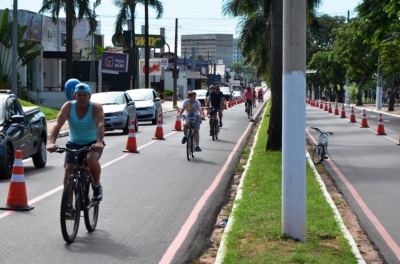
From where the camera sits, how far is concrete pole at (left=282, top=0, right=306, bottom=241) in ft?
28.5

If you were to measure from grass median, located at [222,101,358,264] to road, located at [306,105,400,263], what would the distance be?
0.53m

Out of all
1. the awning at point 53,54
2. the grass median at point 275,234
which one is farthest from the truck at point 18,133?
the awning at point 53,54

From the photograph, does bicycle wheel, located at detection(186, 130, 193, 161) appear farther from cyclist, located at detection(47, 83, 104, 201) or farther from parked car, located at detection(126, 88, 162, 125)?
parked car, located at detection(126, 88, 162, 125)

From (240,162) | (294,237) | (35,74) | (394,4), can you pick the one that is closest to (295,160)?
(294,237)

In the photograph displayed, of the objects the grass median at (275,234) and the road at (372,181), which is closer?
the grass median at (275,234)

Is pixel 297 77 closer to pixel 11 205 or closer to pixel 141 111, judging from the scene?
pixel 11 205

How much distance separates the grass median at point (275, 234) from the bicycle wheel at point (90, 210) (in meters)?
1.65

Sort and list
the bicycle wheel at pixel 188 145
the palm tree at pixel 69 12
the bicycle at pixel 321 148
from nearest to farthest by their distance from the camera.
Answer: the bicycle at pixel 321 148
the bicycle wheel at pixel 188 145
the palm tree at pixel 69 12

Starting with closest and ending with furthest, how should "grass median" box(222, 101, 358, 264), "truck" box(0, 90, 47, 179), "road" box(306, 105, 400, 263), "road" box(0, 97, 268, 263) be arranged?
1. "grass median" box(222, 101, 358, 264)
2. "road" box(0, 97, 268, 263)
3. "road" box(306, 105, 400, 263)
4. "truck" box(0, 90, 47, 179)

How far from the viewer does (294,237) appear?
8727mm

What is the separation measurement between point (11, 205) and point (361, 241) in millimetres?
4808

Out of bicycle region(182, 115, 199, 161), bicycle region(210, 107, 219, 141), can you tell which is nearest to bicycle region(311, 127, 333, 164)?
bicycle region(182, 115, 199, 161)

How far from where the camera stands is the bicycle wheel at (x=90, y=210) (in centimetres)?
922

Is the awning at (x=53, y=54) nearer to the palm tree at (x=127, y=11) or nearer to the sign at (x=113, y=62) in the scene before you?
the palm tree at (x=127, y=11)
